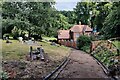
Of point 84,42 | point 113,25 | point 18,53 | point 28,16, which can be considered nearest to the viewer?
point 18,53

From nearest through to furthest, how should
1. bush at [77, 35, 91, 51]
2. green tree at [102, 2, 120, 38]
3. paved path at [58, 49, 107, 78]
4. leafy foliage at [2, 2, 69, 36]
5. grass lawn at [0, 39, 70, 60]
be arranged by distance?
1. paved path at [58, 49, 107, 78]
2. grass lawn at [0, 39, 70, 60]
3. green tree at [102, 2, 120, 38]
4. leafy foliage at [2, 2, 69, 36]
5. bush at [77, 35, 91, 51]

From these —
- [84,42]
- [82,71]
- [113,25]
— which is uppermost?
[113,25]

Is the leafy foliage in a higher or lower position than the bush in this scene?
higher

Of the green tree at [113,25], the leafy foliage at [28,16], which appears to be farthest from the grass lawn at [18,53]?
the leafy foliage at [28,16]

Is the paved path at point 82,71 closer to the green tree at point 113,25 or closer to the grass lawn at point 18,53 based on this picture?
the grass lawn at point 18,53

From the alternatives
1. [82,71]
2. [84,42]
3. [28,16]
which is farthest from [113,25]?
[82,71]

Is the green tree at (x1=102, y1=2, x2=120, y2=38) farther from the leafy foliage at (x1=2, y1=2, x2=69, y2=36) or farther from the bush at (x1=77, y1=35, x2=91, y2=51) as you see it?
the leafy foliage at (x1=2, y1=2, x2=69, y2=36)

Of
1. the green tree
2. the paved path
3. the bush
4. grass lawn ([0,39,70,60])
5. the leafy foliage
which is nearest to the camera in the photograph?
the paved path

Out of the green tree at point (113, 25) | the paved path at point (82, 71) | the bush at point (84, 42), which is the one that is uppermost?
the green tree at point (113, 25)

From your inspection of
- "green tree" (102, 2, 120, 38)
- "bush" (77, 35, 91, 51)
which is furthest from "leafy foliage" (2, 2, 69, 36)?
"green tree" (102, 2, 120, 38)

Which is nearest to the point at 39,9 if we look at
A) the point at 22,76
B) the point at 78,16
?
the point at 22,76

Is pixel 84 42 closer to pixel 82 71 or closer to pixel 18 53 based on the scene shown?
pixel 18 53

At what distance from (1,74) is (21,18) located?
956 inches

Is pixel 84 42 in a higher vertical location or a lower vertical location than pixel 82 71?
lower
